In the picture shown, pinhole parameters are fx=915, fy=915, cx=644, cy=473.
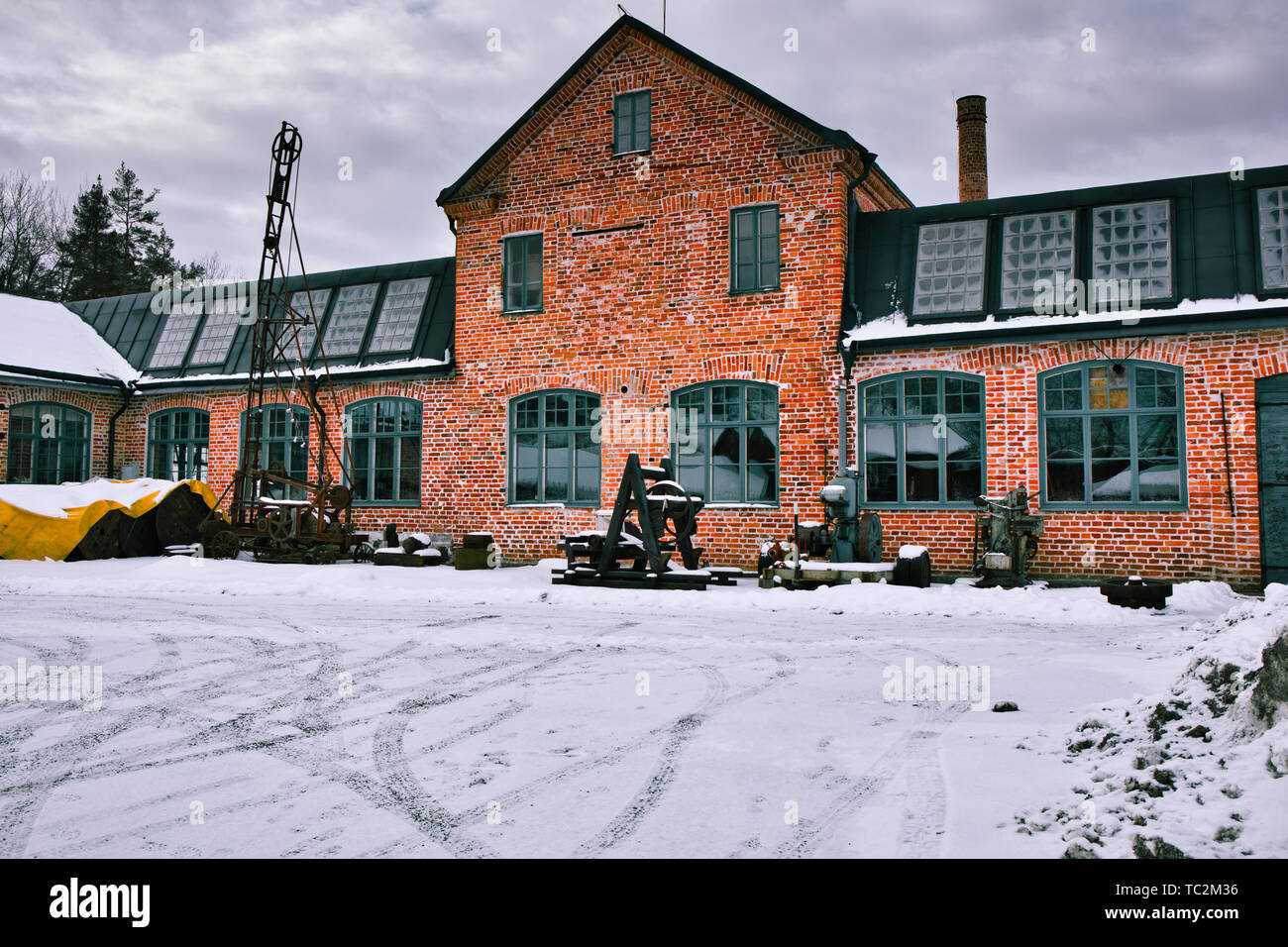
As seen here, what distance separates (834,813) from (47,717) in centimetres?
447

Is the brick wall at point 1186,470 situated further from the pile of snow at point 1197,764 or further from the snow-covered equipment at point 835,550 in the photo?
the pile of snow at point 1197,764

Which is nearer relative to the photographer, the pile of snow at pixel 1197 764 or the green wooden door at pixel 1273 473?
the pile of snow at pixel 1197 764

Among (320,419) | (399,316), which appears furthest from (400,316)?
(320,419)

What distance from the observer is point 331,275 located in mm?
19031

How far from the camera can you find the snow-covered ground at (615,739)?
3312 millimetres

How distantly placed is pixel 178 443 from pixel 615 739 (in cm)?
1815

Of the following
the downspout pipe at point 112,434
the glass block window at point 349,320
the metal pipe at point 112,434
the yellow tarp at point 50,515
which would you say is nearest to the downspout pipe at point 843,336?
the glass block window at point 349,320

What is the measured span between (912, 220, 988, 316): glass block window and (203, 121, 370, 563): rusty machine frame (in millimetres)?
10140

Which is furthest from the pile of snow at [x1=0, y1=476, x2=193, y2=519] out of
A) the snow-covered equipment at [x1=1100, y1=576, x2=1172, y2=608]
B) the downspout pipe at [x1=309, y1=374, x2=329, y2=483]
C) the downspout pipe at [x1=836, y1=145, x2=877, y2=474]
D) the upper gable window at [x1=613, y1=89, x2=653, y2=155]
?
the snow-covered equipment at [x1=1100, y1=576, x2=1172, y2=608]

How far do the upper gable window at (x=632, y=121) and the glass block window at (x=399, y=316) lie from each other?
4936 millimetres

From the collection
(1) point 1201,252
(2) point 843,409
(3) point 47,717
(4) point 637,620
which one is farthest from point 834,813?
(1) point 1201,252

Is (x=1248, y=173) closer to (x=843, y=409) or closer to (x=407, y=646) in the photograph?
(x=843, y=409)

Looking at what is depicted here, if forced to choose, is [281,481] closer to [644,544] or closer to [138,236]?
[644,544]

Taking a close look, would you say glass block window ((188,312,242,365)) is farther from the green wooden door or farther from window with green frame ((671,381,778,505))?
the green wooden door
